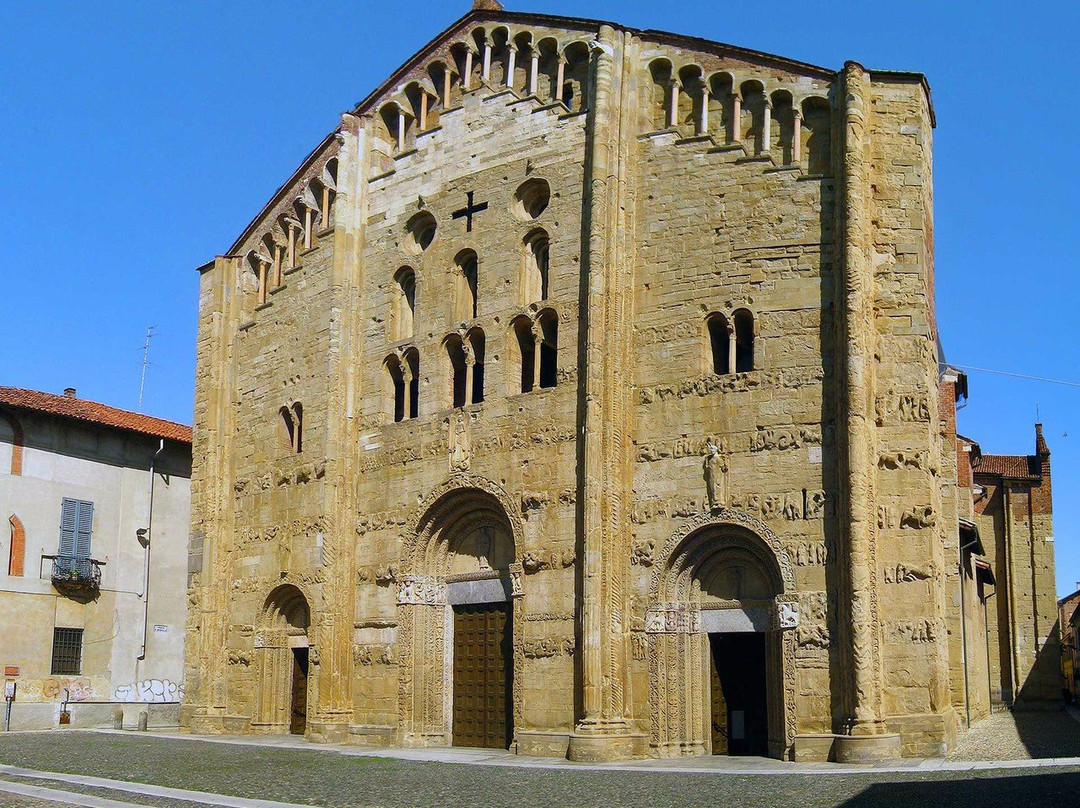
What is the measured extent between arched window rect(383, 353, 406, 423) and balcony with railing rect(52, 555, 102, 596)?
1182 cm

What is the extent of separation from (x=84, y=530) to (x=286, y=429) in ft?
28.9

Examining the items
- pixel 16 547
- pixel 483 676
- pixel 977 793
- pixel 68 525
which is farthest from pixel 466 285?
pixel 977 793

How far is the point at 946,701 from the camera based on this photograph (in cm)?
1775

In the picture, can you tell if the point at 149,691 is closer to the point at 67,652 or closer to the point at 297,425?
the point at 67,652

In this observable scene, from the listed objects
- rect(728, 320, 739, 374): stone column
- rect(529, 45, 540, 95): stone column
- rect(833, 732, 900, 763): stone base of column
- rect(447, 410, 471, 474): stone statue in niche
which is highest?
rect(529, 45, 540, 95): stone column

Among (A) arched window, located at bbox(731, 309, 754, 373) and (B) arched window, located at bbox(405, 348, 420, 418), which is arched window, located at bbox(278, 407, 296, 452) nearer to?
(B) arched window, located at bbox(405, 348, 420, 418)

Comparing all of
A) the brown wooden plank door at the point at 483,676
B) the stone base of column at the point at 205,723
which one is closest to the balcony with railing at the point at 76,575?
the stone base of column at the point at 205,723

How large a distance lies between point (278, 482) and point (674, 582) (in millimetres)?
10418

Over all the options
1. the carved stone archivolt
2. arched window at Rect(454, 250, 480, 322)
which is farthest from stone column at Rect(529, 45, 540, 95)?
the carved stone archivolt

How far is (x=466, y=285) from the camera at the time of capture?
24.7m

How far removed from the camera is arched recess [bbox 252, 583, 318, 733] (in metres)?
26.0

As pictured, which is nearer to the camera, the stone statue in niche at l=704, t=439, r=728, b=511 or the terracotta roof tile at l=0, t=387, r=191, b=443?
the stone statue in niche at l=704, t=439, r=728, b=511

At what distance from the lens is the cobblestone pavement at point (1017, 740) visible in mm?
18391

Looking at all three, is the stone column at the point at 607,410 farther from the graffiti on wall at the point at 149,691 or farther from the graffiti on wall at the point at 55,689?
the graffiti on wall at the point at 55,689
